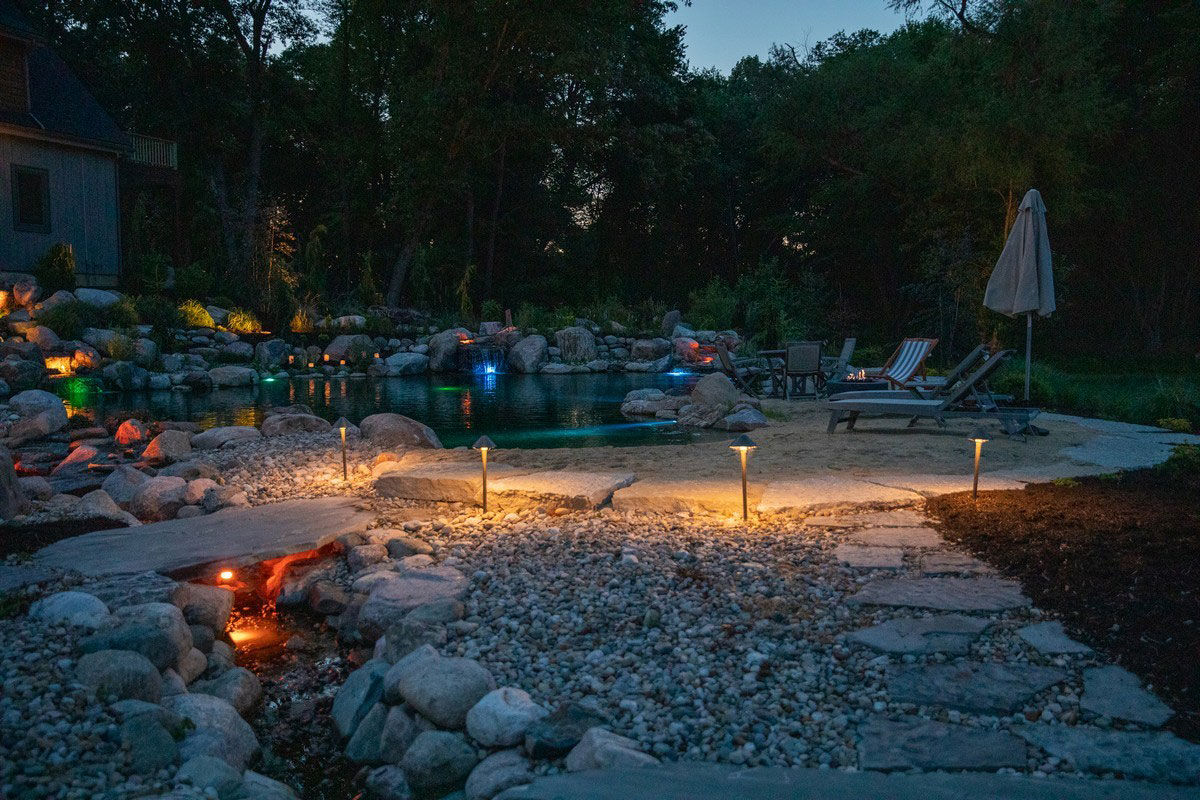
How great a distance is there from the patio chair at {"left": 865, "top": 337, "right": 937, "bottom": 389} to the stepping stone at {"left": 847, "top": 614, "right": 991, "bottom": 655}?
6.56 meters

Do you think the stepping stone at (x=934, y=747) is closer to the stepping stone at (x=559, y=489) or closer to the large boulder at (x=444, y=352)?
the stepping stone at (x=559, y=489)

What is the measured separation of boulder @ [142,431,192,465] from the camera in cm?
783

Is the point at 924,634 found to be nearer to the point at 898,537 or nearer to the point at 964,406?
the point at 898,537

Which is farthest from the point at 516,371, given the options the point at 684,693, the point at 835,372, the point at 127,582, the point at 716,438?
the point at 684,693

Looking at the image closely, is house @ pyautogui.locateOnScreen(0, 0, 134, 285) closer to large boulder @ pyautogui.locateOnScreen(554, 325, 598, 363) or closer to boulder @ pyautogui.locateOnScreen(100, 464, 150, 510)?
large boulder @ pyautogui.locateOnScreen(554, 325, 598, 363)

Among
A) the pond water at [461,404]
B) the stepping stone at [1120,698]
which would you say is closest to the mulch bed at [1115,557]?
the stepping stone at [1120,698]

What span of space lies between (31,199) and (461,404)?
10.6 metres

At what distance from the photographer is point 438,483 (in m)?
5.47

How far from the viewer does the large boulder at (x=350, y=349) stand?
1789cm

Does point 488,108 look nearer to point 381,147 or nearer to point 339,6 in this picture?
point 381,147

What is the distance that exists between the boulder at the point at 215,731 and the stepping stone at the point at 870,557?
253cm

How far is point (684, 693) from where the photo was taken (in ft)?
8.87

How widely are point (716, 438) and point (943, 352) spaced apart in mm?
9571

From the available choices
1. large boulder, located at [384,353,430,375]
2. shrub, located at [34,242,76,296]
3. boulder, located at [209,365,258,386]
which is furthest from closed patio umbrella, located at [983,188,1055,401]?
shrub, located at [34,242,76,296]
